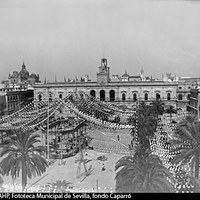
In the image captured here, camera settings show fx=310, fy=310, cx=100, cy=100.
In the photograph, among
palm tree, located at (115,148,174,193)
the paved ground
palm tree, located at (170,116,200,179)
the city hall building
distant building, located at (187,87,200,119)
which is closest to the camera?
palm tree, located at (115,148,174,193)

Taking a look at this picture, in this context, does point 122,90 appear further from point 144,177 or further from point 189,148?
point 144,177

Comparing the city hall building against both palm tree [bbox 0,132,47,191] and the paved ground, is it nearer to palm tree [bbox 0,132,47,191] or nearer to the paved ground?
the paved ground

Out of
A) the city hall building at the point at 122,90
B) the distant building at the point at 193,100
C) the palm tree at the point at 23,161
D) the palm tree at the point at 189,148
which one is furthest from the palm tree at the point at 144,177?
the city hall building at the point at 122,90

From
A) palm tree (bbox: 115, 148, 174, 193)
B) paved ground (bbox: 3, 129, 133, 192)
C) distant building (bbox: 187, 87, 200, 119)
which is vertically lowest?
paved ground (bbox: 3, 129, 133, 192)

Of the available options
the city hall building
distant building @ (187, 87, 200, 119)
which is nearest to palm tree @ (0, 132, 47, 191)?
the city hall building

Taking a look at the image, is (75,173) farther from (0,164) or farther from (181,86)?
(181,86)

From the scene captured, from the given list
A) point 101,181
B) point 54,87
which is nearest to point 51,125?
point 101,181

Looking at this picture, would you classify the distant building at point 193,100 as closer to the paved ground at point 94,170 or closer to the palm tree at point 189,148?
the paved ground at point 94,170
